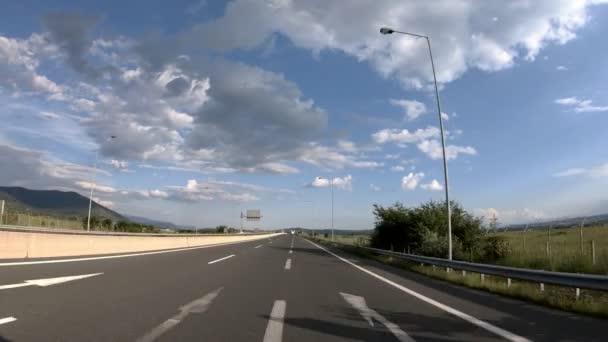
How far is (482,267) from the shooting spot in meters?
13.6

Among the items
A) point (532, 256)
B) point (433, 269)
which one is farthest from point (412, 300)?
point (532, 256)

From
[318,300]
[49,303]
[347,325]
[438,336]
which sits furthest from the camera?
[318,300]

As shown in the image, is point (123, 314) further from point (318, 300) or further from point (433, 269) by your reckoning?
point (433, 269)

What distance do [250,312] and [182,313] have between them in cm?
111

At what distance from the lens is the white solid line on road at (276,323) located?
5.68 metres

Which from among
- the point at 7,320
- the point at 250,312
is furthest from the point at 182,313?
the point at 7,320

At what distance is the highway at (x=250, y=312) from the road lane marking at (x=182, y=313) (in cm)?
1

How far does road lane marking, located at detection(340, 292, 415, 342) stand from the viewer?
19.6 feet

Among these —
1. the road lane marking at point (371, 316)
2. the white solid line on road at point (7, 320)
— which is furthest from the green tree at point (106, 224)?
the white solid line on road at point (7, 320)

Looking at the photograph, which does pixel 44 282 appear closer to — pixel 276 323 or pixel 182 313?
pixel 182 313

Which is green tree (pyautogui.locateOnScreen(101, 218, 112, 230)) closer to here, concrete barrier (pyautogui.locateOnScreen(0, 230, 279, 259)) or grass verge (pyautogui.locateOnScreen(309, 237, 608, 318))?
concrete barrier (pyautogui.locateOnScreen(0, 230, 279, 259))

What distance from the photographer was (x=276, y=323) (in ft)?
21.7

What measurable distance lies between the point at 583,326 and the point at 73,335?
7442mm

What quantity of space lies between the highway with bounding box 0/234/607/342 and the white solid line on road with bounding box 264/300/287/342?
0.05 ft
